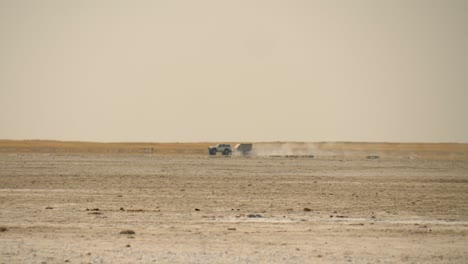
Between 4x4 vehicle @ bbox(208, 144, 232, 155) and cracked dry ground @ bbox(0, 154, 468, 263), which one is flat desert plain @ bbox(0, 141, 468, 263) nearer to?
cracked dry ground @ bbox(0, 154, 468, 263)

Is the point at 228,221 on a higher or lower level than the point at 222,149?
lower

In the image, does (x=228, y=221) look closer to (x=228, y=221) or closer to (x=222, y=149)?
(x=228, y=221)

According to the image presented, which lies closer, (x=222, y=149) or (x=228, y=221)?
(x=228, y=221)

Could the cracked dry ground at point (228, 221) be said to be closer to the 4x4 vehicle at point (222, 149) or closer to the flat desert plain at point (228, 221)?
the flat desert plain at point (228, 221)

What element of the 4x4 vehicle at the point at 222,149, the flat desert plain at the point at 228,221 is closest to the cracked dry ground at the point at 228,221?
the flat desert plain at the point at 228,221

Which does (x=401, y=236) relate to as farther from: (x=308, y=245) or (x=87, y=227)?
(x=87, y=227)

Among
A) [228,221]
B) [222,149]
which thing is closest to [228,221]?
[228,221]

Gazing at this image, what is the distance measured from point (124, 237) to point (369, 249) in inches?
217

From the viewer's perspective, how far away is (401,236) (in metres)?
22.3

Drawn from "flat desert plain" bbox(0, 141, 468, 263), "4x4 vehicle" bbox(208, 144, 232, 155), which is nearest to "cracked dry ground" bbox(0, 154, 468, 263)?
"flat desert plain" bbox(0, 141, 468, 263)

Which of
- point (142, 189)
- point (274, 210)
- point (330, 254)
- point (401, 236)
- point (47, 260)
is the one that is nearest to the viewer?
point (47, 260)

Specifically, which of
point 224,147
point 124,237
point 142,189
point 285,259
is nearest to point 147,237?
point 124,237

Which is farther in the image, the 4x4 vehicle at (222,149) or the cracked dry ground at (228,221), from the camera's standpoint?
the 4x4 vehicle at (222,149)

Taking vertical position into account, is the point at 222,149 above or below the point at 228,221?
above
